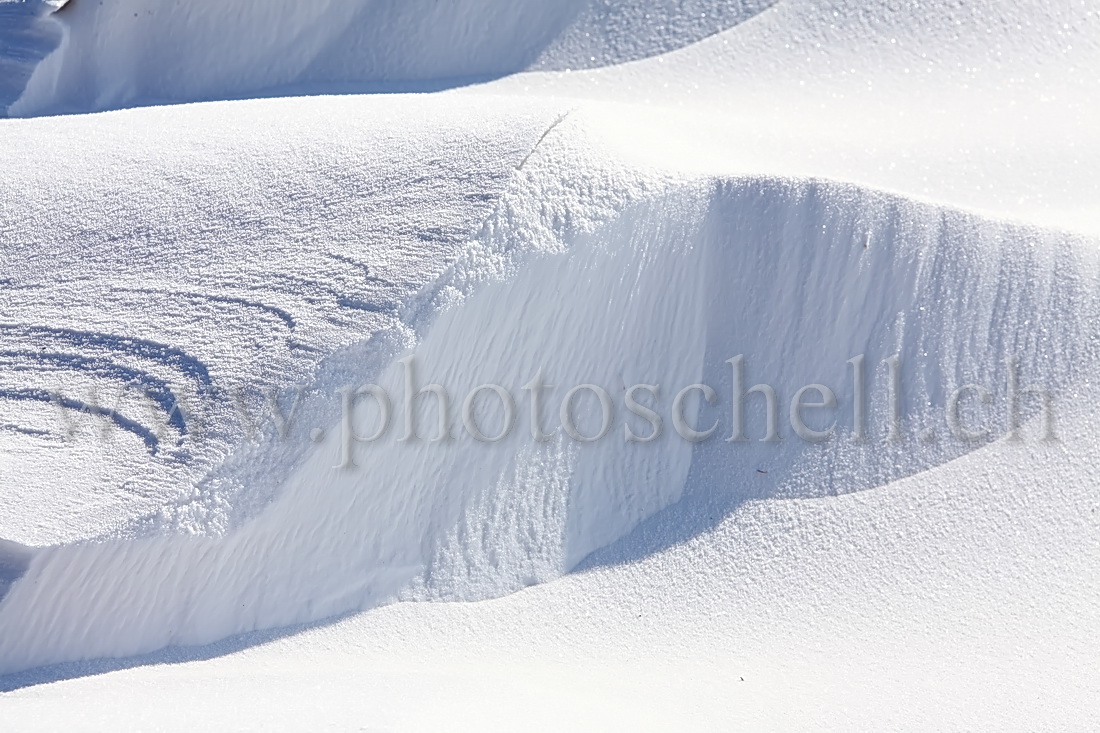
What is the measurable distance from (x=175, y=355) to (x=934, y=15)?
3.88m

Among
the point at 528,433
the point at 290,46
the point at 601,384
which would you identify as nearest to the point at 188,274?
Result: the point at 528,433

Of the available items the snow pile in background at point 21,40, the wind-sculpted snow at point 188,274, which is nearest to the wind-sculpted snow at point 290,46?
the snow pile in background at point 21,40

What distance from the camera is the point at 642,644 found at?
3242 millimetres

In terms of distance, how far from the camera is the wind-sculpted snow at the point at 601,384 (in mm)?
3387

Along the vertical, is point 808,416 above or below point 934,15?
below

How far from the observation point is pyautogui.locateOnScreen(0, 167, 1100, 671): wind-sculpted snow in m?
3.39

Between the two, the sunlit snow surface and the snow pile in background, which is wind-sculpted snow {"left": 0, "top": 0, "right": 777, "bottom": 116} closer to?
the snow pile in background

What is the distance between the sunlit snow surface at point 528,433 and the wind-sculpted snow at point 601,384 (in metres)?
0.01

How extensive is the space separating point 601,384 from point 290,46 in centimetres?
318

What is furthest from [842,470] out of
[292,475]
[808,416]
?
[292,475]

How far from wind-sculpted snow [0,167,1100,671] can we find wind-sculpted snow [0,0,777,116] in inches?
78.8

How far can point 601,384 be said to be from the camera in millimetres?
3787

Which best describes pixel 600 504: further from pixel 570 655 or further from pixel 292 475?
pixel 292 475

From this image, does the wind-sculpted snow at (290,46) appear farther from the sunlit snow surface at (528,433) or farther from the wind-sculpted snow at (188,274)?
the wind-sculpted snow at (188,274)
